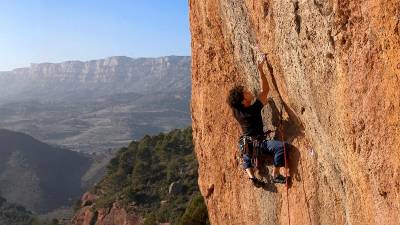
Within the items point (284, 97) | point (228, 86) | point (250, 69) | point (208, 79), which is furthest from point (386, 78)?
point (208, 79)

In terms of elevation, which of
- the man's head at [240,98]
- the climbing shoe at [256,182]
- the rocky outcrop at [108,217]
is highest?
the man's head at [240,98]

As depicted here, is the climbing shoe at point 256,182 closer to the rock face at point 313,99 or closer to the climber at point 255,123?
the rock face at point 313,99

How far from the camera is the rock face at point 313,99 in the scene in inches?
222

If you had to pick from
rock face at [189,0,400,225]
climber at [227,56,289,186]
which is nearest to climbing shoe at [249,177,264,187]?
rock face at [189,0,400,225]

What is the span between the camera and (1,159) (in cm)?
14838

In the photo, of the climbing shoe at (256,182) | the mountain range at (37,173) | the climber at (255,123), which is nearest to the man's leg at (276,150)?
the climber at (255,123)

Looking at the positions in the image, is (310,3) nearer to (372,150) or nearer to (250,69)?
(372,150)

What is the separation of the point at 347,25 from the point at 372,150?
1418 millimetres

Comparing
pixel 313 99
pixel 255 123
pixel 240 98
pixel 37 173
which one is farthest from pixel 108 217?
pixel 37 173

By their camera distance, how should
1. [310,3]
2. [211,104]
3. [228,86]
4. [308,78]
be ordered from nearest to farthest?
[310,3]
[308,78]
[228,86]
[211,104]

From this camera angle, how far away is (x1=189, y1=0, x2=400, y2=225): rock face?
5637mm

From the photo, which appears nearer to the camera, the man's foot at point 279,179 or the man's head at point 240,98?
the man's head at point 240,98

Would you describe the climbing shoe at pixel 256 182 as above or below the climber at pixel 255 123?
below

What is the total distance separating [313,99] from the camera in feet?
23.2
